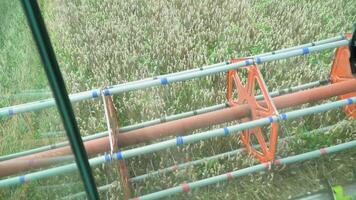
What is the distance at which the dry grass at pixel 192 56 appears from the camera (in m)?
2.52

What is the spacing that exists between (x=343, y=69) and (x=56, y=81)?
2329 millimetres

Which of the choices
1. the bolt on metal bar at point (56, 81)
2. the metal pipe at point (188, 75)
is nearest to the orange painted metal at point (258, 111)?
the metal pipe at point (188, 75)

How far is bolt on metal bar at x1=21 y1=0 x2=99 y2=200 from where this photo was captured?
1.78 ft

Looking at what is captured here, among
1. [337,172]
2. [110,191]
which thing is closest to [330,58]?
[337,172]

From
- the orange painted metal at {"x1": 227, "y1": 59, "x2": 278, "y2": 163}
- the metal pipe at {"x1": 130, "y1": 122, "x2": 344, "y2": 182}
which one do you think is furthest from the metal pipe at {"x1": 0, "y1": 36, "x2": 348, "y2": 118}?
the metal pipe at {"x1": 130, "y1": 122, "x2": 344, "y2": 182}

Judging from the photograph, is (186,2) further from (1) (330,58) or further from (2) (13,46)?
(2) (13,46)

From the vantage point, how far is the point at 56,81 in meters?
0.60

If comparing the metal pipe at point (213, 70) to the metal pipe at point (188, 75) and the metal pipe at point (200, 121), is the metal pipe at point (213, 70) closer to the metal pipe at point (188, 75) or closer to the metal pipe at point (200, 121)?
the metal pipe at point (188, 75)

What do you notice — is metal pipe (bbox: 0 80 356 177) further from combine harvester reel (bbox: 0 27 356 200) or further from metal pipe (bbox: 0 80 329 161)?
metal pipe (bbox: 0 80 329 161)

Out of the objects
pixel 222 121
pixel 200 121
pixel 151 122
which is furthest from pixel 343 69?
pixel 151 122

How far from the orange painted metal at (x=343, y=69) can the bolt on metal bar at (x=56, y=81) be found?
83.8 inches

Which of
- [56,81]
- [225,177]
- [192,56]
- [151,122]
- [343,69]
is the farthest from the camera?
[192,56]

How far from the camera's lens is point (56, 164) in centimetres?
76

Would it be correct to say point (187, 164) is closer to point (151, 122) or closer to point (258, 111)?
point (151, 122)
